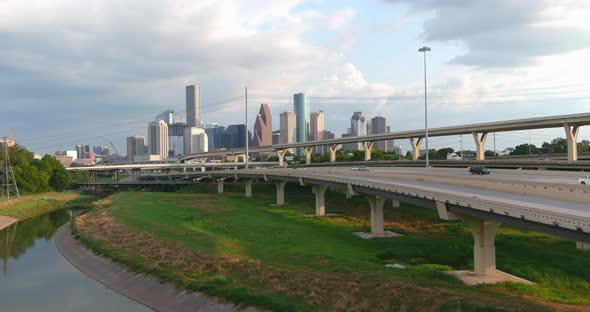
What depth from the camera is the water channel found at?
3212 centimetres

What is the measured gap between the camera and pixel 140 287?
34.0 meters

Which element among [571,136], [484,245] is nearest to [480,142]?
[571,136]

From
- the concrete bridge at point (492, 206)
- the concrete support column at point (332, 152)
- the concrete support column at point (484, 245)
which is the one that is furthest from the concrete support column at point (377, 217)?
the concrete support column at point (332, 152)

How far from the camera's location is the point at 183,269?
3419 centimetres

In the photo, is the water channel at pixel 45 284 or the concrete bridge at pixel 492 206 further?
the water channel at pixel 45 284

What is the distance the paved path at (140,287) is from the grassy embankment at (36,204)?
40650mm

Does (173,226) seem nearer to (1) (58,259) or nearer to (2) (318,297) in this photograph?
(1) (58,259)

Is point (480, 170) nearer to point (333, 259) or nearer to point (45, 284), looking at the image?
point (333, 259)

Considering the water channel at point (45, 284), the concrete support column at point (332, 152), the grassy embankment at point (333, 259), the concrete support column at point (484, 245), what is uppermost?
Result: the concrete support column at point (332, 152)

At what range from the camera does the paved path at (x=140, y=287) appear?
28.4 m

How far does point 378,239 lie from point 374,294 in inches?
818

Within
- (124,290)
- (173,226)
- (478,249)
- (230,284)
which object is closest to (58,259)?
(173,226)

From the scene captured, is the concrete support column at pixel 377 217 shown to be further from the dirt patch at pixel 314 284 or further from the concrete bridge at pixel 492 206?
the dirt patch at pixel 314 284

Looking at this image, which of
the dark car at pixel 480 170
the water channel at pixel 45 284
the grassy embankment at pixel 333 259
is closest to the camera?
the grassy embankment at pixel 333 259
